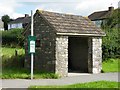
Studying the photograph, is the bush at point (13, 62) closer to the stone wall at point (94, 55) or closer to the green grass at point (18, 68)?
the green grass at point (18, 68)

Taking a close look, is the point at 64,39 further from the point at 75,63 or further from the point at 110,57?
the point at 110,57

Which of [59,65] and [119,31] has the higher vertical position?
[119,31]

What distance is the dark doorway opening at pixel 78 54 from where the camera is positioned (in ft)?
76.4

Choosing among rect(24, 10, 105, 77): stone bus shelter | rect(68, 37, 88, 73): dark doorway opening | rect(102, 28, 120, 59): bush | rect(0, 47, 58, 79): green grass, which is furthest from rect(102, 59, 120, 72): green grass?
rect(0, 47, 58, 79): green grass

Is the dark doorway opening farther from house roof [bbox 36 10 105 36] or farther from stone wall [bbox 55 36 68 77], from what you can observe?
stone wall [bbox 55 36 68 77]

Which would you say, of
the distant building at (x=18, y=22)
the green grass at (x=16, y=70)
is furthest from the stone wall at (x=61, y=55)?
the distant building at (x=18, y=22)

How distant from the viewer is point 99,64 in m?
22.3

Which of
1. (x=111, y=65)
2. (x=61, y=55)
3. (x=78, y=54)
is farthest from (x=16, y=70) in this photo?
(x=111, y=65)

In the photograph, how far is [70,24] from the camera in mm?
21578

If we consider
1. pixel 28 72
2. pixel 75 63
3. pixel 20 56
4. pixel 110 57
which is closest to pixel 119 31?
pixel 110 57

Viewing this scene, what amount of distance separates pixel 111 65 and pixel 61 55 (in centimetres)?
676

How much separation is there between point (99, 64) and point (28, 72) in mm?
5358

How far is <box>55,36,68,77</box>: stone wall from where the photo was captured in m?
19.5

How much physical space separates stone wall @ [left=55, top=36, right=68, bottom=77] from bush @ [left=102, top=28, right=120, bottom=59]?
753 cm
